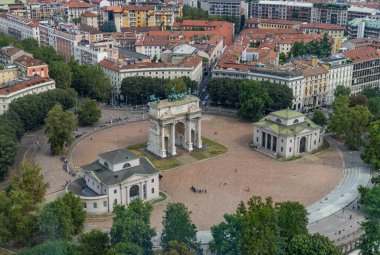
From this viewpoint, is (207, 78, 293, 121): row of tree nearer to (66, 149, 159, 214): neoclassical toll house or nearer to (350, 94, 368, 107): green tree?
(350, 94, 368, 107): green tree

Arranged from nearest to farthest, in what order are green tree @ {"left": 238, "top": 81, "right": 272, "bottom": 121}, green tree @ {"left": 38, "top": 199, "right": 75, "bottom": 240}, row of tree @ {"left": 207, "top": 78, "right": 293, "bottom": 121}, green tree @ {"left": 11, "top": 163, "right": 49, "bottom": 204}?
1. green tree @ {"left": 38, "top": 199, "right": 75, "bottom": 240}
2. green tree @ {"left": 11, "top": 163, "right": 49, "bottom": 204}
3. green tree @ {"left": 238, "top": 81, "right": 272, "bottom": 121}
4. row of tree @ {"left": 207, "top": 78, "right": 293, "bottom": 121}

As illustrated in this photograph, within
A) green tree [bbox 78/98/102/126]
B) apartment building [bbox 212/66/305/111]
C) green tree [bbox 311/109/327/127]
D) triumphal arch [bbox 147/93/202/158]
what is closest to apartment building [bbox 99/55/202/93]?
apartment building [bbox 212/66/305/111]

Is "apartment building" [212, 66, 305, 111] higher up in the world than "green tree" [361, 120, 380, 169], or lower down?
higher up

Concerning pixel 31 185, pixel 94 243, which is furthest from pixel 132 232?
pixel 31 185

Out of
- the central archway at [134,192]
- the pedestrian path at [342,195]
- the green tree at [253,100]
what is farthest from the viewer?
the green tree at [253,100]

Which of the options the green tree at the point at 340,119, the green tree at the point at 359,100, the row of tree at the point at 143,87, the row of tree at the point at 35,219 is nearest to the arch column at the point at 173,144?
the row of tree at the point at 143,87

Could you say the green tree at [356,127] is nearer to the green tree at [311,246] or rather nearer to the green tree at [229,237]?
the green tree at [311,246]
